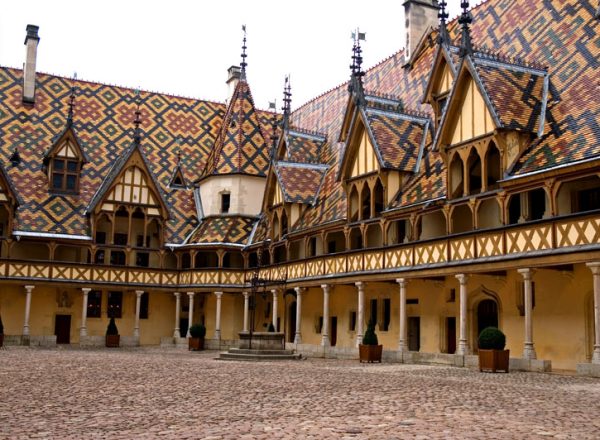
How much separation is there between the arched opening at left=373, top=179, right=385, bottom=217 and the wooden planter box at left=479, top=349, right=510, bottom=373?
388 inches

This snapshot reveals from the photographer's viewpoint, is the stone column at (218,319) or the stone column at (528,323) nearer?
the stone column at (528,323)

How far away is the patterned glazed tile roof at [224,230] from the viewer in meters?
39.4

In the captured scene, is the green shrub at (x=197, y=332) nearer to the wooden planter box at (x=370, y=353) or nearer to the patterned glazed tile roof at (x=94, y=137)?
the patterned glazed tile roof at (x=94, y=137)

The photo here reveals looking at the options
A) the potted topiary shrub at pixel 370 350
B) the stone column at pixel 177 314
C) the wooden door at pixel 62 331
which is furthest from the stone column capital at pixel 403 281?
the wooden door at pixel 62 331

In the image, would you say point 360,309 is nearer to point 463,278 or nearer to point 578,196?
point 463,278

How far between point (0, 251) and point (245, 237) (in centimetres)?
1225

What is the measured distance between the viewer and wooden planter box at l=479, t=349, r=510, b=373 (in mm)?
18906

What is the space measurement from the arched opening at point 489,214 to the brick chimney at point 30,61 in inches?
1108

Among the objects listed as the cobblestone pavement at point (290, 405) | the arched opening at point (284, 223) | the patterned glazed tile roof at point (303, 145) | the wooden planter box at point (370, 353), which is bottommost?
the cobblestone pavement at point (290, 405)

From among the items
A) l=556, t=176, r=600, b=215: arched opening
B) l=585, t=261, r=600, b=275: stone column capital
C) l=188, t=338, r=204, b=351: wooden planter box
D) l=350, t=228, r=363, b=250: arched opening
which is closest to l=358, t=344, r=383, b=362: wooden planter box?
l=350, t=228, r=363, b=250: arched opening

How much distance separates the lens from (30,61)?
4228cm

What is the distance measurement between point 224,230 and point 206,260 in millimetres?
2555

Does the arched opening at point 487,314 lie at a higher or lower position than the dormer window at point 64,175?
lower

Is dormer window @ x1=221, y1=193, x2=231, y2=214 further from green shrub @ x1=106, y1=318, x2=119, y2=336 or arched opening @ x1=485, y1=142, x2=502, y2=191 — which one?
arched opening @ x1=485, y1=142, x2=502, y2=191
